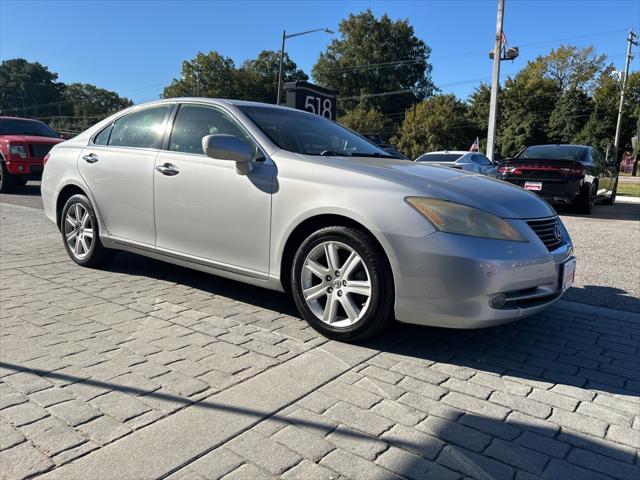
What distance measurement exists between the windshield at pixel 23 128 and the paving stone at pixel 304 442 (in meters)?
14.1

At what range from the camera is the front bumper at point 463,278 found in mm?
2971

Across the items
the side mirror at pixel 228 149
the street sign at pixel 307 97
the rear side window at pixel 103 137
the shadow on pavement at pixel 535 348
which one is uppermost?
the street sign at pixel 307 97

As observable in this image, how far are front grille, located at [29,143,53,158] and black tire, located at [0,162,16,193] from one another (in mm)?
726

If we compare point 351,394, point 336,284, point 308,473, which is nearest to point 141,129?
point 336,284

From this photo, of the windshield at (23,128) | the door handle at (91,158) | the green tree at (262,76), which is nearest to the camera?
the door handle at (91,158)

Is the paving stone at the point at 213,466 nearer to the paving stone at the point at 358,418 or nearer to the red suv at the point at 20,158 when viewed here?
the paving stone at the point at 358,418

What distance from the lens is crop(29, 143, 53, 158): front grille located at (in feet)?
42.3

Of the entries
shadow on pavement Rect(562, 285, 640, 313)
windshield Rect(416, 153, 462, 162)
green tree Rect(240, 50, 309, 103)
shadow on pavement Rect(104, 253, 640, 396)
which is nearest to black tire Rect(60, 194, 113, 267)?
shadow on pavement Rect(104, 253, 640, 396)

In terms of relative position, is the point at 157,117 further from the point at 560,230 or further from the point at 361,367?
the point at 560,230

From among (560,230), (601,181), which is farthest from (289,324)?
(601,181)

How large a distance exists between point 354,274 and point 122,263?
10.6ft

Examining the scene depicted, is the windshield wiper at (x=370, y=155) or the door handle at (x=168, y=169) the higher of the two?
the windshield wiper at (x=370, y=155)

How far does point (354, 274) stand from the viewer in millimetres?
3338

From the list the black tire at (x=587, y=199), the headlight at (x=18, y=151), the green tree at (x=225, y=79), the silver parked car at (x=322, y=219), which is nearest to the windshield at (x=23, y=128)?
the headlight at (x=18, y=151)
